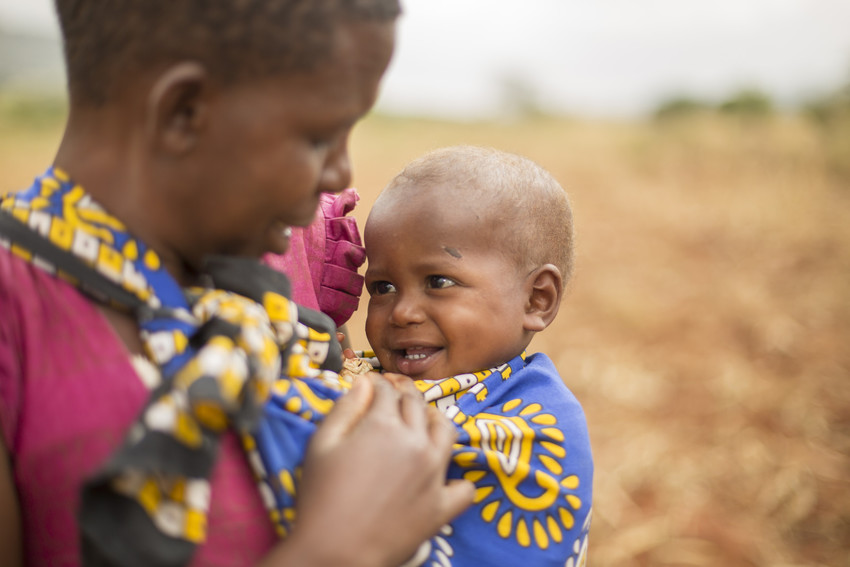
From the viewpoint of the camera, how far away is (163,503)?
3.09ft

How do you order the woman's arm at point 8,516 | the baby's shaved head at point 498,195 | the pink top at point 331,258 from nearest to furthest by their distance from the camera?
the woman's arm at point 8,516 < the pink top at point 331,258 < the baby's shaved head at point 498,195

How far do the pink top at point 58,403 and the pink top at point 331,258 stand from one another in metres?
0.61

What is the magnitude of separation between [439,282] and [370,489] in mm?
873

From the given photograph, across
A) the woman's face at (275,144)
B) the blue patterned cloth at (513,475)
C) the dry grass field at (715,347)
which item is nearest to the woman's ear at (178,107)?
the woman's face at (275,144)

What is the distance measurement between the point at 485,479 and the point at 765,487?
350 cm

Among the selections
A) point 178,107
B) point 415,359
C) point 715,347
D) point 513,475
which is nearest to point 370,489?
point 513,475

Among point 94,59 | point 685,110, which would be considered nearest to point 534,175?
point 94,59

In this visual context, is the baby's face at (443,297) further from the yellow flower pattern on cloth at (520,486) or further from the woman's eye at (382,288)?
the yellow flower pattern on cloth at (520,486)

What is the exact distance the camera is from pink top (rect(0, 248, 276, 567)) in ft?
3.10

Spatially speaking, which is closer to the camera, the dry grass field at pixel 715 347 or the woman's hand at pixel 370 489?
the woman's hand at pixel 370 489

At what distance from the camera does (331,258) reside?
174 centimetres

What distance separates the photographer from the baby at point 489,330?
4.46ft

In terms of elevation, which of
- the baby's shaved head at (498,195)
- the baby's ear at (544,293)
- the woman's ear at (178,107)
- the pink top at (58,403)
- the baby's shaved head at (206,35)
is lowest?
the pink top at (58,403)

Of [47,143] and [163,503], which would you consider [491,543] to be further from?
[47,143]
